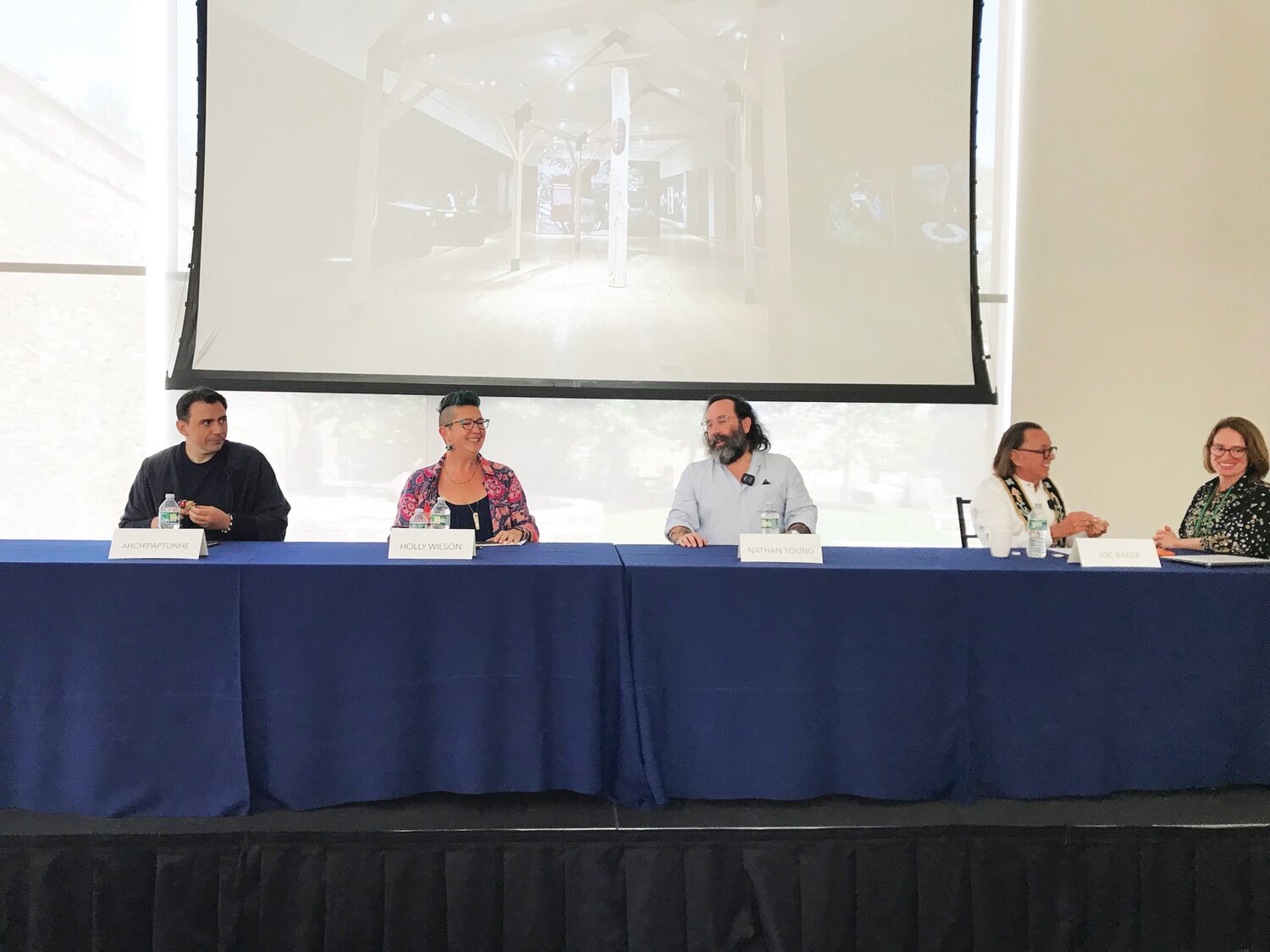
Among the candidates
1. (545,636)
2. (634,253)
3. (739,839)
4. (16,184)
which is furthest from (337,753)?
(16,184)

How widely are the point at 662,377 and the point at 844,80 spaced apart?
170cm

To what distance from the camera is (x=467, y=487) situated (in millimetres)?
2969

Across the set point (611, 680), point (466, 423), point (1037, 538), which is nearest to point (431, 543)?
point (611, 680)

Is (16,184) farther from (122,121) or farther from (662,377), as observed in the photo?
(662,377)

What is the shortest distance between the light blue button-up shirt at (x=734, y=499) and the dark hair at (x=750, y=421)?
0.17ft

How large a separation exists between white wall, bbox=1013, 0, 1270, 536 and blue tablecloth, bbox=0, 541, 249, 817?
4.06 meters

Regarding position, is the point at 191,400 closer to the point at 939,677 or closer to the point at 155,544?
the point at 155,544

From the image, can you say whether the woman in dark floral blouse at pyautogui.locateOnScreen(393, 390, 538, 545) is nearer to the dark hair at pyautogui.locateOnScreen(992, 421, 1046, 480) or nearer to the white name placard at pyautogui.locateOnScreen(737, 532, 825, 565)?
the white name placard at pyautogui.locateOnScreen(737, 532, 825, 565)

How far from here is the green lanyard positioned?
117 inches

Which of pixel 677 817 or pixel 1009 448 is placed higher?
pixel 1009 448

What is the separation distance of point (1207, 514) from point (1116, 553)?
3.16 ft

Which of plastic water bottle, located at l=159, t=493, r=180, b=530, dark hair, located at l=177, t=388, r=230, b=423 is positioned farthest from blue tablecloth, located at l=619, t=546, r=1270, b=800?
dark hair, located at l=177, t=388, r=230, b=423

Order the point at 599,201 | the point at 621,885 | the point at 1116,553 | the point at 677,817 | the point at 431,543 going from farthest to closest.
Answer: the point at 599,201, the point at 1116,553, the point at 431,543, the point at 677,817, the point at 621,885

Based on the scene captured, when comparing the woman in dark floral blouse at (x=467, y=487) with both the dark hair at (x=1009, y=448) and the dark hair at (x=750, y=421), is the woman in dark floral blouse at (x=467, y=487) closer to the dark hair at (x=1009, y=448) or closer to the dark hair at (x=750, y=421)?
the dark hair at (x=750, y=421)
